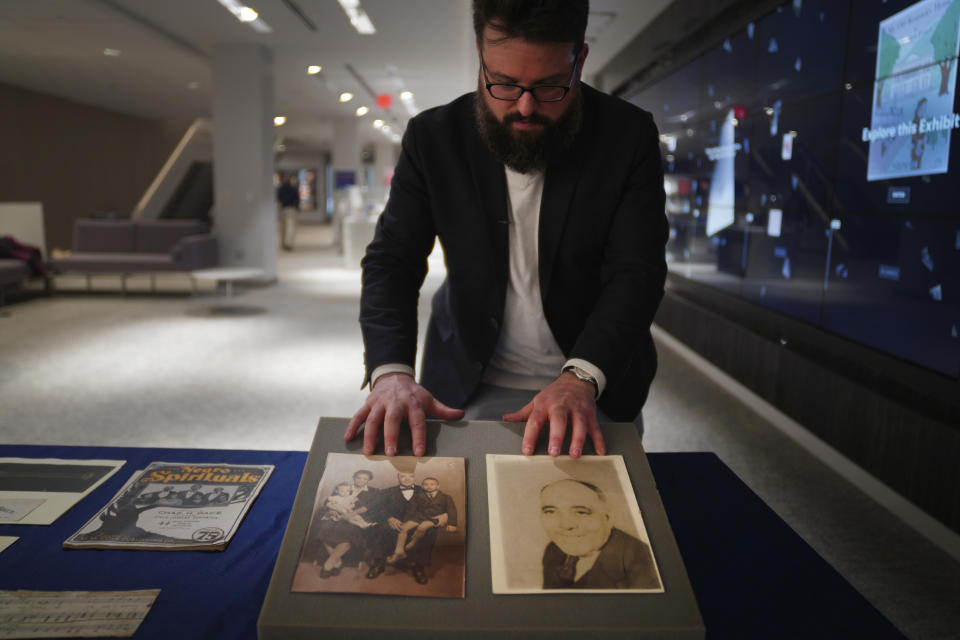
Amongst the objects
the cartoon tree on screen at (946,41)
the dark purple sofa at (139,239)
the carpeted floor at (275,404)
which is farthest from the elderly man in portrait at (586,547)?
the dark purple sofa at (139,239)

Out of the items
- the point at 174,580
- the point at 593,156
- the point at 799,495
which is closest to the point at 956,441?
the point at 799,495

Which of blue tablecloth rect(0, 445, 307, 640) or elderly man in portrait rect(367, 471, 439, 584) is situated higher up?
elderly man in portrait rect(367, 471, 439, 584)

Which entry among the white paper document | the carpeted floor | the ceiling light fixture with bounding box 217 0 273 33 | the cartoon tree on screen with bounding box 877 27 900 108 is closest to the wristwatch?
the white paper document

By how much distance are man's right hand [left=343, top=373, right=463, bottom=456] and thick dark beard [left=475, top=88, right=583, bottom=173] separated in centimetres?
50

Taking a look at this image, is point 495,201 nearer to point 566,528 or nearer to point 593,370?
point 593,370

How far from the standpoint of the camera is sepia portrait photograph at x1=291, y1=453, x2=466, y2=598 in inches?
28.2

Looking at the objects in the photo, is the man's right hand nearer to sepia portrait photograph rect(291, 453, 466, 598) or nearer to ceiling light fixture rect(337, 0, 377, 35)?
sepia portrait photograph rect(291, 453, 466, 598)

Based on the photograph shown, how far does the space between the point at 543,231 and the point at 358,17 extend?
295 inches

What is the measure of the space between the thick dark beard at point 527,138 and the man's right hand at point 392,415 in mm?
504

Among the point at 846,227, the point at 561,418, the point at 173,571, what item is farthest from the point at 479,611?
the point at 846,227

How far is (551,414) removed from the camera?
918 mm

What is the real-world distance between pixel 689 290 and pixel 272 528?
5.41 m

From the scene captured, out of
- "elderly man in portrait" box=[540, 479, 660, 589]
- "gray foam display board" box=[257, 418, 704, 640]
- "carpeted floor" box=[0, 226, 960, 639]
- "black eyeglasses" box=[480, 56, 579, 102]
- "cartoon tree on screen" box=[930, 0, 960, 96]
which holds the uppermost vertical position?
"cartoon tree on screen" box=[930, 0, 960, 96]

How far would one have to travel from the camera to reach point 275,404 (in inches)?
167
